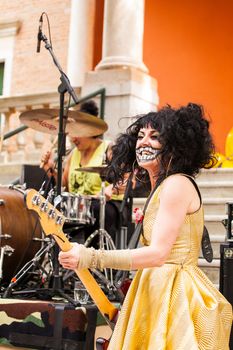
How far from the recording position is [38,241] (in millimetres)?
4727

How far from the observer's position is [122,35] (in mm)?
7586

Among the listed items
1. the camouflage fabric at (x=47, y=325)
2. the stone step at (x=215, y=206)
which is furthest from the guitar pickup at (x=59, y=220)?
the stone step at (x=215, y=206)

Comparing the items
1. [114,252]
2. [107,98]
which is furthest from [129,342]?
[107,98]

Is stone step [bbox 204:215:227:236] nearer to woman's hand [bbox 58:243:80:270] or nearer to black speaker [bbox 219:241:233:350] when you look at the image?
black speaker [bbox 219:241:233:350]

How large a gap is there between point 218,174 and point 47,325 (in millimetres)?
3191

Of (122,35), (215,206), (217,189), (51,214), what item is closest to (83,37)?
(122,35)

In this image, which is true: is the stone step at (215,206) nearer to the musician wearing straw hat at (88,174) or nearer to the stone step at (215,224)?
the stone step at (215,224)

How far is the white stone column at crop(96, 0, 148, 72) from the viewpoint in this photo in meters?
7.56

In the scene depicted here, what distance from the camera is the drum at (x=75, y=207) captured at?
440cm

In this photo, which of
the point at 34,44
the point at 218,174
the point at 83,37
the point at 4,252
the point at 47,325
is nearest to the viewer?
the point at 47,325

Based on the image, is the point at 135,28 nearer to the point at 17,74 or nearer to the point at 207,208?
the point at 207,208

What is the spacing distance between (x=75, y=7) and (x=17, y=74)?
8.61 feet

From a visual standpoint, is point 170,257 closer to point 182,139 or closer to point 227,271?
point 182,139

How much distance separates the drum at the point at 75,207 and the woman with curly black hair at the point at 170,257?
6.24 ft
